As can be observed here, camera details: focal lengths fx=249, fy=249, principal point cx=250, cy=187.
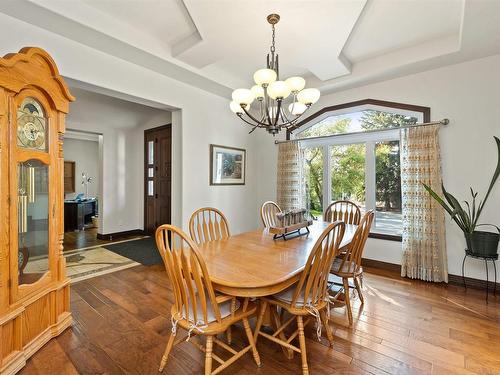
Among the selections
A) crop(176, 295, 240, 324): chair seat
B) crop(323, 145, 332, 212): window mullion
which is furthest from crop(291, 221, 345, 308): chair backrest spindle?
crop(323, 145, 332, 212): window mullion

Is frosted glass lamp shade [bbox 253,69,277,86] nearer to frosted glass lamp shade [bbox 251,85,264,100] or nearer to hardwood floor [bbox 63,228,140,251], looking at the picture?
frosted glass lamp shade [bbox 251,85,264,100]

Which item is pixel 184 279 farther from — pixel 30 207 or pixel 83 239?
pixel 83 239

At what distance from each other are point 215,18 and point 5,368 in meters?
3.20

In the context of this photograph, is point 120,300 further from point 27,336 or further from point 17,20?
point 17,20

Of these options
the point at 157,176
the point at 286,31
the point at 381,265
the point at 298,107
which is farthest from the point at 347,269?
the point at 157,176

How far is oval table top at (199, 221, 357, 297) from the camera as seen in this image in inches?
58.1

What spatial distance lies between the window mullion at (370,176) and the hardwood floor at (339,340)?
1349 millimetres

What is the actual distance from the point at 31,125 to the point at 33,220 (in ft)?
2.47

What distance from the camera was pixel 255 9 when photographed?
7.57ft

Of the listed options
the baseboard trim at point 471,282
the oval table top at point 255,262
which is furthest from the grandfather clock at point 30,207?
the baseboard trim at point 471,282

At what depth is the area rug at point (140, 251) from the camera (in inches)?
163

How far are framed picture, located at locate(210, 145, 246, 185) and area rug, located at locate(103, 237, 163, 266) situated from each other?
164 cm

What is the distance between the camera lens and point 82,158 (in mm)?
8180

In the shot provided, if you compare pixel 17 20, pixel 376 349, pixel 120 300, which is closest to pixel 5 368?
pixel 120 300
